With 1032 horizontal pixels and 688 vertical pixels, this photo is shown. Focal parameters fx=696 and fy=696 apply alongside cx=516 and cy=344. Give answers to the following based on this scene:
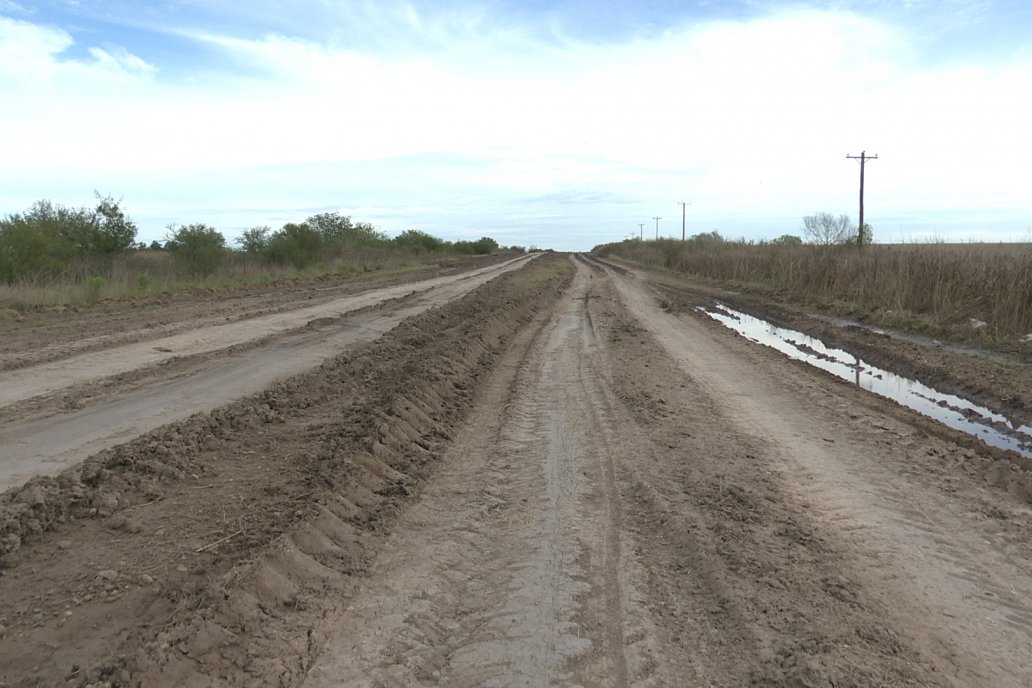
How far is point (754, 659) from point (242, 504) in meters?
3.42

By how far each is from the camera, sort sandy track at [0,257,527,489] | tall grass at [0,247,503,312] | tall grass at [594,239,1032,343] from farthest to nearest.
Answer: tall grass at [0,247,503,312]
tall grass at [594,239,1032,343]
sandy track at [0,257,527,489]

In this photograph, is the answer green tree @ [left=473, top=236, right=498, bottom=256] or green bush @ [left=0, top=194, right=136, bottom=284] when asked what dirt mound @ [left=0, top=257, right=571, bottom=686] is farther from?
green tree @ [left=473, top=236, right=498, bottom=256]

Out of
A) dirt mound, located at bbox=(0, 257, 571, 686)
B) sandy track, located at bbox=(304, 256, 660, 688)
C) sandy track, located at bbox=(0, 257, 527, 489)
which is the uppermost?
sandy track, located at bbox=(0, 257, 527, 489)

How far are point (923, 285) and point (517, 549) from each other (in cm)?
1648

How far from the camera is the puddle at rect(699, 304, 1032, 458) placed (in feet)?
25.1

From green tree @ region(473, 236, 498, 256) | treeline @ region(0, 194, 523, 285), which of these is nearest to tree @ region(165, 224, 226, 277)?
treeline @ region(0, 194, 523, 285)

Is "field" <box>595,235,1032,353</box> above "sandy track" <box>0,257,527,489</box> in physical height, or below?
above

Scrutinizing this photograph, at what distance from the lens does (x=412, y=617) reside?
3520 mm

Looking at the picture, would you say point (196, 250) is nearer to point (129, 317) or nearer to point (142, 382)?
point (129, 317)

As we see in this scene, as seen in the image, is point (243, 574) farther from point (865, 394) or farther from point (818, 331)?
point (818, 331)

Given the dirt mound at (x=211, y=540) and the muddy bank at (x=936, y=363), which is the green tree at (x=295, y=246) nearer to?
the muddy bank at (x=936, y=363)

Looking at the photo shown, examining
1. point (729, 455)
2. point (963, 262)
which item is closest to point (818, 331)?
point (963, 262)

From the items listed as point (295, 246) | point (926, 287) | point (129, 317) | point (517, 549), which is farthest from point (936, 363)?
point (295, 246)

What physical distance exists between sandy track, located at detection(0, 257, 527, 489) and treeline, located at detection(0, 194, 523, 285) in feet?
37.2
